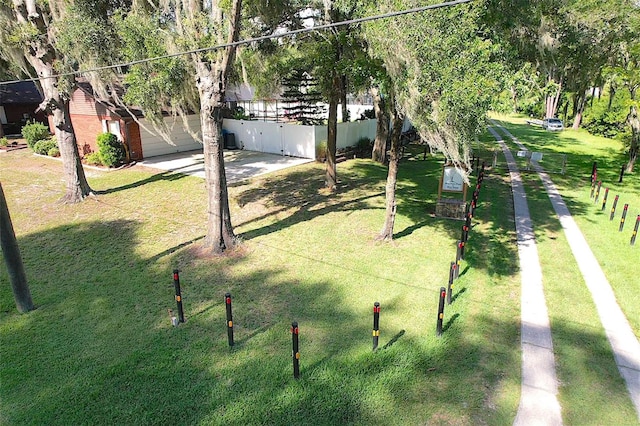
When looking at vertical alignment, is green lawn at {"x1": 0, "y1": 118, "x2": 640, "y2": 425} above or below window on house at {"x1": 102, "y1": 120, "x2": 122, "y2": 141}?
below

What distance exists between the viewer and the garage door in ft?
64.3

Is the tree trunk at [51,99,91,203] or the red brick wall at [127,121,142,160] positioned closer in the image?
the tree trunk at [51,99,91,203]

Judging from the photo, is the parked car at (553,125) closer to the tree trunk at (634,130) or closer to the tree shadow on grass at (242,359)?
the tree trunk at (634,130)

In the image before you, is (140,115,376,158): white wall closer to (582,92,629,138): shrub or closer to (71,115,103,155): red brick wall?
(71,115,103,155): red brick wall

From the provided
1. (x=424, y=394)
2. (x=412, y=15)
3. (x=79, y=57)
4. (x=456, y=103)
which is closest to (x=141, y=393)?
(x=424, y=394)

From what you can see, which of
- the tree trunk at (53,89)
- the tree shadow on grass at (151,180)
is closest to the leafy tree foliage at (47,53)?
the tree trunk at (53,89)

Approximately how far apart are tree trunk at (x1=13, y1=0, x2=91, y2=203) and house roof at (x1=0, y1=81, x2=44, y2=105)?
62.6 feet

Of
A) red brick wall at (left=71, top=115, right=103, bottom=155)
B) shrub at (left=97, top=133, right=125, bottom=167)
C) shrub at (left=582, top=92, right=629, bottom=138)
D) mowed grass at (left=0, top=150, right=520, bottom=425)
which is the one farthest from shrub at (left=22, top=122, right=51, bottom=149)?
shrub at (left=582, top=92, right=629, bottom=138)

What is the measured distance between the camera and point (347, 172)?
1758cm

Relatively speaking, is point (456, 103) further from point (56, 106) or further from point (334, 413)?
point (56, 106)

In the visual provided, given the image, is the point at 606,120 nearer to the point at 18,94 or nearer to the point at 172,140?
the point at 172,140

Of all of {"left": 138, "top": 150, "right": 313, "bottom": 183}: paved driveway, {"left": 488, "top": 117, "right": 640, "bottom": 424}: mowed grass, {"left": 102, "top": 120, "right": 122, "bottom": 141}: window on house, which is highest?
{"left": 102, "top": 120, "right": 122, "bottom": 141}: window on house

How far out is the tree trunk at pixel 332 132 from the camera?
13.4 meters

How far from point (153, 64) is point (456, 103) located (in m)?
6.68
